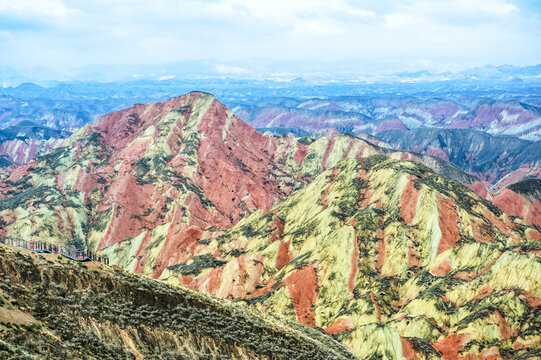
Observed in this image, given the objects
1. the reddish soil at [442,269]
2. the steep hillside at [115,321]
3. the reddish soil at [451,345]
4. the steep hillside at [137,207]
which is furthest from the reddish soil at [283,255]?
the steep hillside at [115,321]

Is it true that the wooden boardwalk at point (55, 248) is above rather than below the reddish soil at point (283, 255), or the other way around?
above

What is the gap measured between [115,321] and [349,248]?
234ft

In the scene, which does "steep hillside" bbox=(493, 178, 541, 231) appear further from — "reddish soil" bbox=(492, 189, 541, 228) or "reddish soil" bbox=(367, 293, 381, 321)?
"reddish soil" bbox=(367, 293, 381, 321)

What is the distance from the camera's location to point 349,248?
10900cm

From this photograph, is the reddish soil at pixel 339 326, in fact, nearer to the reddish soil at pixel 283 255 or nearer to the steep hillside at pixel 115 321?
the steep hillside at pixel 115 321

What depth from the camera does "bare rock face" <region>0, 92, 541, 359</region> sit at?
79688mm

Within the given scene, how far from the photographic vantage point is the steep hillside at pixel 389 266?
3054 inches

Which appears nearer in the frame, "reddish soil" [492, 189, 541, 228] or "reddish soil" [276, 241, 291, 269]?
"reddish soil" [276, 241, 291, 269]

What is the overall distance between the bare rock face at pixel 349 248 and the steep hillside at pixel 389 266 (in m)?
0.28

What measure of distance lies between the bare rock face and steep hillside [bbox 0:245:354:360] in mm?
28905

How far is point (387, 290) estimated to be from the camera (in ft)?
319

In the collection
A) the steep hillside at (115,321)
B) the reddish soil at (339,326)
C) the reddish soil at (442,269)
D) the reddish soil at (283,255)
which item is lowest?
the reddish soil at (339,326)

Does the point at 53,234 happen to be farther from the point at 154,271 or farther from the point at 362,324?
the point at 362,324

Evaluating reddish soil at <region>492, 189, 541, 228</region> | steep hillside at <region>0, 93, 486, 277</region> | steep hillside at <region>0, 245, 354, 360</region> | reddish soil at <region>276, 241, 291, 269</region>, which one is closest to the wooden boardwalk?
steep hillside at <region>0, 245, 354, 360</region>
